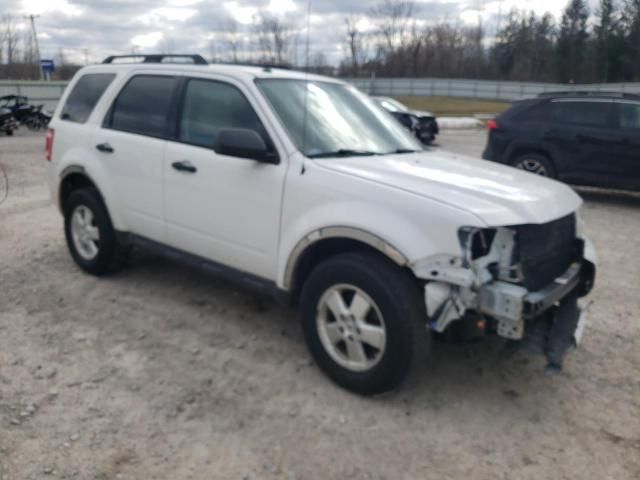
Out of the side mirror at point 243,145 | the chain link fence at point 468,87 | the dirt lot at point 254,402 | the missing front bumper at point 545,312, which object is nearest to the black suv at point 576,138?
the dirt lot at point 254,402

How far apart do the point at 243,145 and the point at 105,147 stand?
1.90 metres

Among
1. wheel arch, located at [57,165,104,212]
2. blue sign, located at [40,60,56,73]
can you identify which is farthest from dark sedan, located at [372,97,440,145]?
blue sign, located at [40,60,56,73]

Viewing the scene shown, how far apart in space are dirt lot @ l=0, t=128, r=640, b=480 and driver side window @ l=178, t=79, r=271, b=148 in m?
1.43

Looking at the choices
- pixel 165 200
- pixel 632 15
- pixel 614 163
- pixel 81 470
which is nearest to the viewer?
pixel 81 470

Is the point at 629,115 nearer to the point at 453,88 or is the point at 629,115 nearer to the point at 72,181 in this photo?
the point at 72,181

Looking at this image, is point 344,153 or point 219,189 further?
point 219,189

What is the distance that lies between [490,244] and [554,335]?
2.64 feet

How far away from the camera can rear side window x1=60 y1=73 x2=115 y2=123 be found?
5457mm

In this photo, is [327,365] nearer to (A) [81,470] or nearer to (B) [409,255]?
(B) [409,255]

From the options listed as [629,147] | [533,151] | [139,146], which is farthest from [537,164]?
[139,146]

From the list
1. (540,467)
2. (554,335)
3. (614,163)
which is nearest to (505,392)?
(554,335)

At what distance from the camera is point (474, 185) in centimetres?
370

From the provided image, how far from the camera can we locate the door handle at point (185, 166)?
4430 millimetres

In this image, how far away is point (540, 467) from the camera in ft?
10.2
